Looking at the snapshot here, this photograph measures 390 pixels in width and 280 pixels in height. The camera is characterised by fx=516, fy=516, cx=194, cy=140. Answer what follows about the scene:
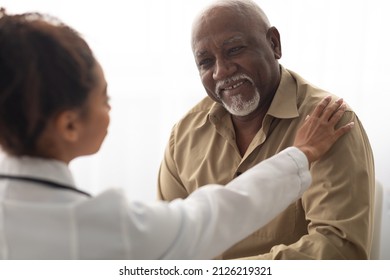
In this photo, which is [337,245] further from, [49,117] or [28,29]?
[28,29]

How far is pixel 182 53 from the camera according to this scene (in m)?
2.10

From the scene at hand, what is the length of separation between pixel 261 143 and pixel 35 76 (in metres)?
0.75

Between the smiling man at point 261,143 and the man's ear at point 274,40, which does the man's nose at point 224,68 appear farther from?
the man's ear at point 274,40

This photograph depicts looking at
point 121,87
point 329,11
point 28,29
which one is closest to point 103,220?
point 28,29

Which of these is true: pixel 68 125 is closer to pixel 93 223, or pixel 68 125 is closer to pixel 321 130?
pixel 93 223

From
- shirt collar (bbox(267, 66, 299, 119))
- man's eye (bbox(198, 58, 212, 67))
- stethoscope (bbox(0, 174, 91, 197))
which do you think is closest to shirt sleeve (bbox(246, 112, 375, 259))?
shirt collar (bbox(267, 66, 299, 119))

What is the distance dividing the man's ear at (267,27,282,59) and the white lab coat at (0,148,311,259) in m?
0.68

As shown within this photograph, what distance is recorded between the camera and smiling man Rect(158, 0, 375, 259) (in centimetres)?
133

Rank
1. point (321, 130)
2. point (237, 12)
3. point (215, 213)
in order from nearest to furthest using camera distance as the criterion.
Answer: point (215, 213), point (321, 130), point (237, 12)

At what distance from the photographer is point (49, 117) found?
37.9 inches

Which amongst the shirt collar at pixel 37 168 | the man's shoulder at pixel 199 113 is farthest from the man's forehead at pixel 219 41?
the shirt collar at pixel 37 168

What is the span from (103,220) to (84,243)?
55mm

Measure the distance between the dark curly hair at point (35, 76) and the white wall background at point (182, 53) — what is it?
1.08 metres

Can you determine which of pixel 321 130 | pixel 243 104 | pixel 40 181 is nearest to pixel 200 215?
pixel 40 181
